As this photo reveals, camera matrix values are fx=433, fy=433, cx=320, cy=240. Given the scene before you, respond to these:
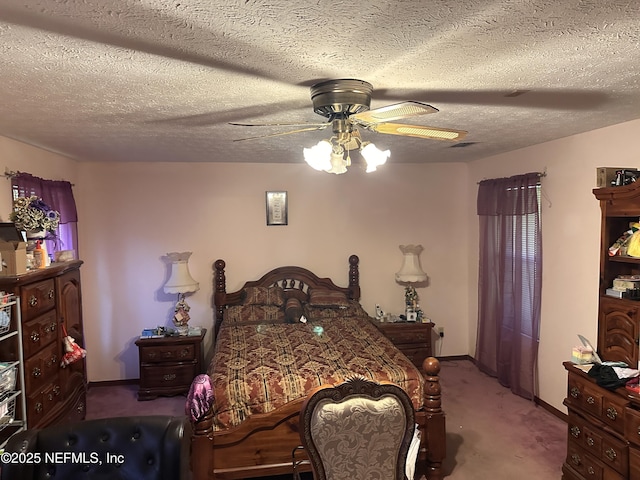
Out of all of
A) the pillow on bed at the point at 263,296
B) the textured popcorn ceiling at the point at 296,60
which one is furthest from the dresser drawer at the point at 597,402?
the pillow on bed at the point at 263,296

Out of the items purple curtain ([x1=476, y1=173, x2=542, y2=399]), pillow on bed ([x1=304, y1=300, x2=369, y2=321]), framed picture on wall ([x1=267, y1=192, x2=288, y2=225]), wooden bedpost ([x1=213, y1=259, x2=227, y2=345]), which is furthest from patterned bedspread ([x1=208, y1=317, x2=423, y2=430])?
purple curtain ([x1=476, y1=173, x2=542, y2=399])

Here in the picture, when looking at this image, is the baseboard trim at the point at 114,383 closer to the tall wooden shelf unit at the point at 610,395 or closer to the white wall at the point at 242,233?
the white wall at the point at 242,233

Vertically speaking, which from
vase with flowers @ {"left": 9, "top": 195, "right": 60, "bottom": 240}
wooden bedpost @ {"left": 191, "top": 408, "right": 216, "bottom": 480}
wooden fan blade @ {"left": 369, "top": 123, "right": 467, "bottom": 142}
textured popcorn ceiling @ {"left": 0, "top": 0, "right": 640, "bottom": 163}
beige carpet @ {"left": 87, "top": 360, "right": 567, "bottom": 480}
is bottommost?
beige carpet @ {"left": 87, "top": 360, "right": 567, "bottom": 480}

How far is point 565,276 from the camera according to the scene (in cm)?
367

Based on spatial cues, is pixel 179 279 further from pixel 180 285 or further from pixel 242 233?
pixel 242 233

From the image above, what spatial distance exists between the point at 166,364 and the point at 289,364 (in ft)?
5.80

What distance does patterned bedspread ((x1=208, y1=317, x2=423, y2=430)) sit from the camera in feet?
9.22

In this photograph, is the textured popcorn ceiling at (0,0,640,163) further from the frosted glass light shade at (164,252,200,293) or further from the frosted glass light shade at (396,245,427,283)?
the frosted glass light shade at (396,245,427,283)

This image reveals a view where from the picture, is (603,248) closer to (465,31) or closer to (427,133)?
(427,133)

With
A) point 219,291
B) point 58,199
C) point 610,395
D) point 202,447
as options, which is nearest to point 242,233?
point 219,291

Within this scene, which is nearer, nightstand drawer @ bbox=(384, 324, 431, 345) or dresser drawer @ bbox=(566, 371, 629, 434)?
dresser drawer @ bbox=(566, 371, 629, 434)

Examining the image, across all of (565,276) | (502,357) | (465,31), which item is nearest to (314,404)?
(465,31)

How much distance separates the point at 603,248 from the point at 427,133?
1.69 metres

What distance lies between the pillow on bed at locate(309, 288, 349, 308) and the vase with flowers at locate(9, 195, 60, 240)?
8.37ft
